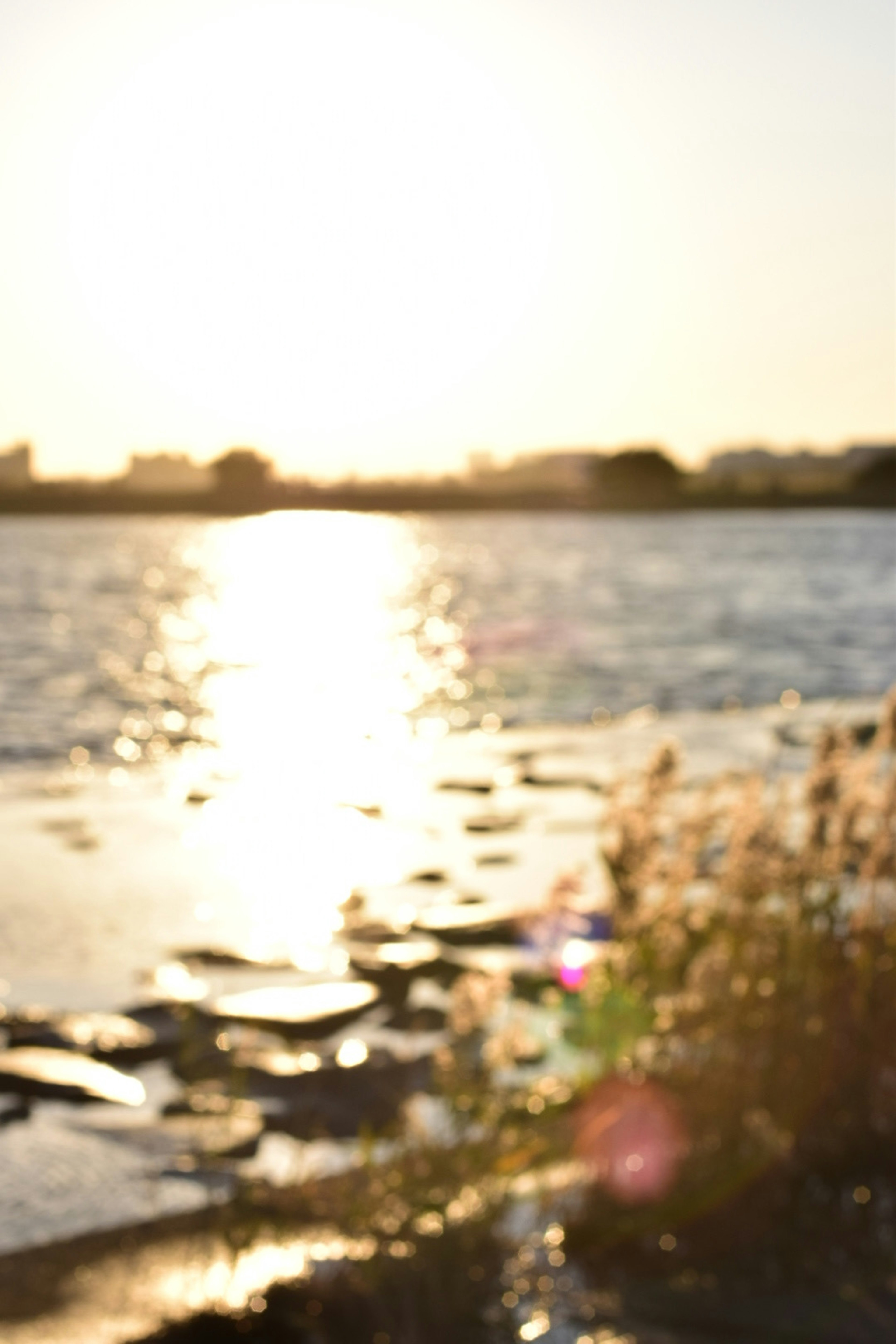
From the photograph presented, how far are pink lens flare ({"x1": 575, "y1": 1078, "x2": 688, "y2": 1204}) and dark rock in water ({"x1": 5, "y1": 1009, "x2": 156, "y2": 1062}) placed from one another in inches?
79.4

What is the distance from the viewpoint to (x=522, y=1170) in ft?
10.7

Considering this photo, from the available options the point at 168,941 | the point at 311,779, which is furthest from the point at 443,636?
the point at 168,941

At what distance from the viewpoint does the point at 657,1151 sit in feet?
11.7

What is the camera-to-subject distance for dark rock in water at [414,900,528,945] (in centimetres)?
663

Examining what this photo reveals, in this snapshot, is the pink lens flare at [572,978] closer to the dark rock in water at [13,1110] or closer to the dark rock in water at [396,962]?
the dark rock in water at [396,962]

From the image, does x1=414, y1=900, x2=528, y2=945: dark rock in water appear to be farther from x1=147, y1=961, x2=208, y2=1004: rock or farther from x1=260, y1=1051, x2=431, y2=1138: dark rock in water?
x1=260, y1=1051, x2=431, y2=1138: dark rock in water

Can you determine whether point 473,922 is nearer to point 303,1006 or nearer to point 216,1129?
point 303,1006

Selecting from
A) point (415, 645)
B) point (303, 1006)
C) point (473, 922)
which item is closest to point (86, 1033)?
point (303, 1006)

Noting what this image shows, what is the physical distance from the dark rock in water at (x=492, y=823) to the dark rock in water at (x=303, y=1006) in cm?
341

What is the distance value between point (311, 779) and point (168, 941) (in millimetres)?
5565

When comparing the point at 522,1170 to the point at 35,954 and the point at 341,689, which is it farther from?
the point at 341,689

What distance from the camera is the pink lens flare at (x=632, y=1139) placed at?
138 inches

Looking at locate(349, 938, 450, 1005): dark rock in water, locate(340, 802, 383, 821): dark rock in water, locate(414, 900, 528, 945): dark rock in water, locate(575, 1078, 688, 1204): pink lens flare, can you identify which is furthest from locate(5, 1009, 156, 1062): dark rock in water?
locate(340, 802, 383, 821): dark rock in water

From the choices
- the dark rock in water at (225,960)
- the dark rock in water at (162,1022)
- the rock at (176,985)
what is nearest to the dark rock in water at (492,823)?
the dark rock in water at (225,960)
